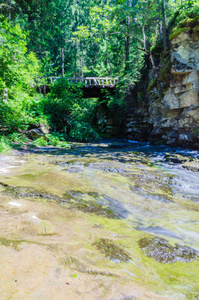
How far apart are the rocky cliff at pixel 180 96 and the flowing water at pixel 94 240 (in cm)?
681

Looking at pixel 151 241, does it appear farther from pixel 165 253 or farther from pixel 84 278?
pixel 84 278

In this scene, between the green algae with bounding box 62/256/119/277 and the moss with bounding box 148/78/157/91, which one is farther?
the moss with bounding box 148/78/157/91

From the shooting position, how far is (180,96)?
9.59 metres

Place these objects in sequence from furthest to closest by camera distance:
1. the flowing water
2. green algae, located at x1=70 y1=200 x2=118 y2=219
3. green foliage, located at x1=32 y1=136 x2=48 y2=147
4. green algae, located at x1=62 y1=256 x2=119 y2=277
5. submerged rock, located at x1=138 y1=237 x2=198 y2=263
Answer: green foliage, located at x1=32 y1=136 x2=48 y2=147
green algae, located at x1=70 y1=200 x2=118 y2=219
submerged rock, located at x1=138 y1=237 x2=198 y2=263
green algae, located at x1=62 y1=256 x2=119 y2=277
the flowing water

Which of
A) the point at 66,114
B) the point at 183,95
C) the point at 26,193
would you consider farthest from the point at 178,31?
the point at 26,193

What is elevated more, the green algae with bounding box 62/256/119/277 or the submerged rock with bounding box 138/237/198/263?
the green algae with bounding box 62/256/119/277

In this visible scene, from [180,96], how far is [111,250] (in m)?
9.99

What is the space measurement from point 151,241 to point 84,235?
71 cm

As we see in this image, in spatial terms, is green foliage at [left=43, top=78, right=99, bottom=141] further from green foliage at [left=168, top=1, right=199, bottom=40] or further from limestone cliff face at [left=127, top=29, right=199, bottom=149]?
green foliage at [left=168, top=1, right=199, bottom=40]

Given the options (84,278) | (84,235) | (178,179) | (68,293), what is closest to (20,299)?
(68,293)

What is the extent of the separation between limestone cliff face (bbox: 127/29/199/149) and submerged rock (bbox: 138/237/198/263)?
335 inches

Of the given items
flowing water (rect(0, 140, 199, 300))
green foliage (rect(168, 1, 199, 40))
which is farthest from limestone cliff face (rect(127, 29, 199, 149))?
flowing water (rect(0, 140, 199, 300))

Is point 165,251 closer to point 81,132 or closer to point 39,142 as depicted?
point 39,142

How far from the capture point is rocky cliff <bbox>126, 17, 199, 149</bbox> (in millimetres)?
8844
